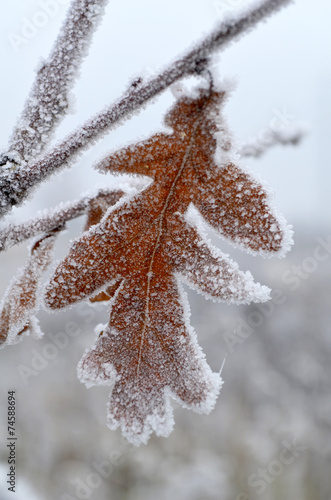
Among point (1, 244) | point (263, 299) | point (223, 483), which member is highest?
point (1, 244)

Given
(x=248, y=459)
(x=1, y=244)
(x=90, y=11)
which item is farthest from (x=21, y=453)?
(x=90, y=11)

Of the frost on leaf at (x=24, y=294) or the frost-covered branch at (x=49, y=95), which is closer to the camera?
the frost-covered branch at (x=49, y=95)

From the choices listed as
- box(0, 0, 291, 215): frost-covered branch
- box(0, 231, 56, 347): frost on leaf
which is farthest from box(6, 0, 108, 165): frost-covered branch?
box(0, 231, 56, 347): frost on leaf

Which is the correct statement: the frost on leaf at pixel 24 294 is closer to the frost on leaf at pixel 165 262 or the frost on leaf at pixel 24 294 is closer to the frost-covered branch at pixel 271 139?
the frost on leaf at pixel 165 262

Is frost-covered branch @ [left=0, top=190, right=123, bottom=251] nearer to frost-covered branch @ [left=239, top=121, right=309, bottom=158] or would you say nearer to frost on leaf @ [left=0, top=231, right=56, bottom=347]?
frost on leaf @ [left=0, top=231, right=56, bottom=347]

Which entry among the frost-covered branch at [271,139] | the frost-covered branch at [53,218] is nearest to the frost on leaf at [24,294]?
the frost-covered branch at [53,218]

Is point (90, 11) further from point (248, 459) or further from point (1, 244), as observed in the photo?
point (248, 459)
